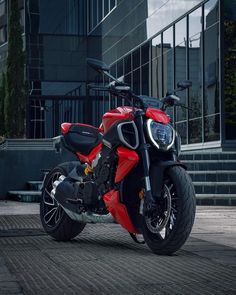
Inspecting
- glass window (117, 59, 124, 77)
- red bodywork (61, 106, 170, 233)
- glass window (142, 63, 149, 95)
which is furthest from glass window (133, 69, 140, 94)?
red bodywork (61, 106, 170, 233)

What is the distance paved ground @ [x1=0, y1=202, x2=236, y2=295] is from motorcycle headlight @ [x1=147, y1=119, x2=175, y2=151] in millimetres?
948

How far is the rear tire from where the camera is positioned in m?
7.16

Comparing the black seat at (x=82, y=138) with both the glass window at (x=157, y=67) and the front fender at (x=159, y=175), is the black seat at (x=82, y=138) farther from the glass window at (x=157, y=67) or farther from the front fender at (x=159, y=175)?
the glass window at (x=157, y=67)

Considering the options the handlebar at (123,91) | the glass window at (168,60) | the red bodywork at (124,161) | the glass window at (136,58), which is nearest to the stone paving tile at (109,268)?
the red bodywork at (124,161)

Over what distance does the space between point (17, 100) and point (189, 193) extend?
860 inches

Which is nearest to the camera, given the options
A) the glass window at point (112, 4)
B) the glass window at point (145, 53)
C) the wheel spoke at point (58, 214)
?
the wheel spoke at point (58, 214)

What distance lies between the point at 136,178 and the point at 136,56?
790 inches

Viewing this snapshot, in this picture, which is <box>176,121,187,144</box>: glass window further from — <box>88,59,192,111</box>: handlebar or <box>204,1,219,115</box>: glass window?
<box>88,59,192,111</box>: handlebar

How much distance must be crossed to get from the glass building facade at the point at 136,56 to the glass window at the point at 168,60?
3cm

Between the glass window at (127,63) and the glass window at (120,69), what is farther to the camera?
the glass window at (120,69)

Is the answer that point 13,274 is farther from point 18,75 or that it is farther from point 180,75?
point 18,75

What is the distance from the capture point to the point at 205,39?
18.9 metres

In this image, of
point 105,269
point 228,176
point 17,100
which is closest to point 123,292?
point 105,269

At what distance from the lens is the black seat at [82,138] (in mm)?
7031
